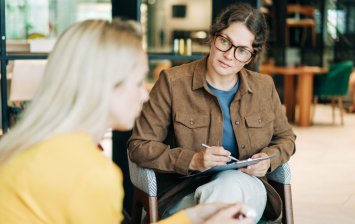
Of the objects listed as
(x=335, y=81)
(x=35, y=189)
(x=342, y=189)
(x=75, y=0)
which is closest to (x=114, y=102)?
(x=35, y=189)

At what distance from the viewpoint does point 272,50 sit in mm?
11641

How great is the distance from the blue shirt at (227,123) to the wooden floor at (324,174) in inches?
64.3

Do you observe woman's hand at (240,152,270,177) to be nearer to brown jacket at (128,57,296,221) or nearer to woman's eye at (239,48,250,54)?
brown jacket at (128,57,296,221)

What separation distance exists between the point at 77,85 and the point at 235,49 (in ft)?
4.46

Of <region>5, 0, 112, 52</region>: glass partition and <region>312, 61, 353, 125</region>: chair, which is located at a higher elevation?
<region>5, 0, 112, 52</region>: glass partition

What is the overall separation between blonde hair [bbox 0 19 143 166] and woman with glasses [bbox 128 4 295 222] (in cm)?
117

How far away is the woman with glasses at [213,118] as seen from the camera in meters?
2.63

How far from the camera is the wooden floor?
443 cm

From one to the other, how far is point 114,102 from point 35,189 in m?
0.28

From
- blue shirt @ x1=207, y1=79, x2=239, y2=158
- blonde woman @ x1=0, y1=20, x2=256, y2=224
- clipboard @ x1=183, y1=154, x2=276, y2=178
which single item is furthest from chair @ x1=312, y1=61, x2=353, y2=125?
blonde woman @ x1=0, y1=20, x2=256, y2=224

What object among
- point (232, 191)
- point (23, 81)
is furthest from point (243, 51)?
point (23, 81)

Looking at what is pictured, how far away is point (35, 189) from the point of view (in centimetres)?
135

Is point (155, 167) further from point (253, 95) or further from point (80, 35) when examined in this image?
point (80, 35)

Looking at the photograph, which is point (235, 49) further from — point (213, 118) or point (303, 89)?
point (303, 89)
